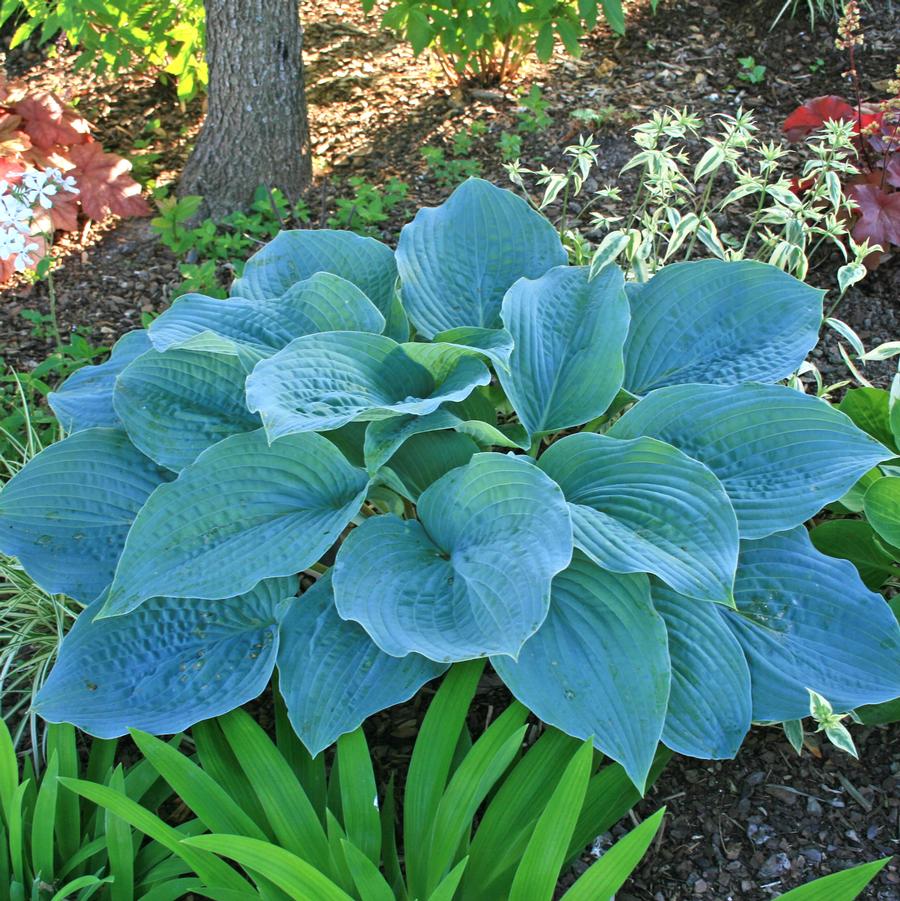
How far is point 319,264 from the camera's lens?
2162 millimetres

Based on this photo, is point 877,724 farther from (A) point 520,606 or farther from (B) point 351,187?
(B) point 351,187

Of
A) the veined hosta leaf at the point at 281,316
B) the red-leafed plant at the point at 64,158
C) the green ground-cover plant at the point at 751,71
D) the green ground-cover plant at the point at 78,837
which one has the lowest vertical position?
the green ground-cover plant at the point at 78,837

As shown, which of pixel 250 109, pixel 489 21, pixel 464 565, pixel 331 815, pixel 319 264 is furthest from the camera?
pixel 489 21

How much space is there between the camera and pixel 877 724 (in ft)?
6.01

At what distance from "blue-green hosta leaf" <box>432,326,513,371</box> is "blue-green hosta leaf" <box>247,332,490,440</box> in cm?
4

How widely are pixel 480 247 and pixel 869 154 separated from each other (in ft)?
5.23

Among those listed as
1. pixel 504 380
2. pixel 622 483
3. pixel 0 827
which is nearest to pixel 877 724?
pixel 622 483

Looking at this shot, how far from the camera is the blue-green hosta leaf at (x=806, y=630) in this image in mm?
1654

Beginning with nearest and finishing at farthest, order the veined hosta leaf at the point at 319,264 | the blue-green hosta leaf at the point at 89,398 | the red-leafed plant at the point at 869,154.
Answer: the blue-green hosta leaf at the point at 89,398 → the veined hosta leaf at the point at 319,264 → the red-leafed plant at the point at 869,154

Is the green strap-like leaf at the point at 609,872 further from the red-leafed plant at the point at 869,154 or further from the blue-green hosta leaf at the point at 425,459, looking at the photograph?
the red-leafed plant at the point at 869,154

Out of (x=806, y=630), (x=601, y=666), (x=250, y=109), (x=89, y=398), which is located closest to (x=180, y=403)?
(x=89, y=398)

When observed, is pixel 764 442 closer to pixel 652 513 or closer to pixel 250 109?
pixel 652 513

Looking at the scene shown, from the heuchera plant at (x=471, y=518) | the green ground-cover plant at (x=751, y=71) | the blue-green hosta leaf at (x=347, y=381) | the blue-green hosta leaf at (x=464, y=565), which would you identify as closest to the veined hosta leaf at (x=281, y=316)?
the heuchera plant at (x=471, y=518)

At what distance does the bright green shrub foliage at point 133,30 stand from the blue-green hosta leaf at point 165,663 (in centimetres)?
228
